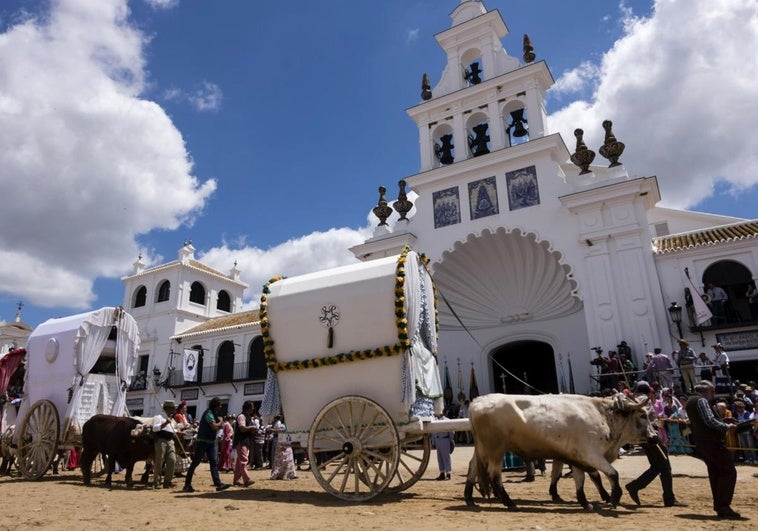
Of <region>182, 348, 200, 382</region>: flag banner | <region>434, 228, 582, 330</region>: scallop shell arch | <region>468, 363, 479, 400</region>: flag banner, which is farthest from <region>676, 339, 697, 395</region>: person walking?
<region>182, 348, 200, 382</region>: flag banner

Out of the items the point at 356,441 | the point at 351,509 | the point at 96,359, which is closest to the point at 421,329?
the point at 356,441

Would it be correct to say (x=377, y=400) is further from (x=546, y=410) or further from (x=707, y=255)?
(x=707, y=255)

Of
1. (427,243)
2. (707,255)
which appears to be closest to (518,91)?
(427,243)

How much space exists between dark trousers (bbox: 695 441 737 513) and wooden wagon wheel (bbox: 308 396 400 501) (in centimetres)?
352

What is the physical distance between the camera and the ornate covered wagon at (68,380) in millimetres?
10023

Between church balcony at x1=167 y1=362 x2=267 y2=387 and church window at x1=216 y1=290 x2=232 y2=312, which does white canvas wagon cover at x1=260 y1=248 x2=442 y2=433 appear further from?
church window at x1=216 y1=290 x2=232 y2=312

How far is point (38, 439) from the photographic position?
10156 mm

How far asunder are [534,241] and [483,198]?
8.04 ft

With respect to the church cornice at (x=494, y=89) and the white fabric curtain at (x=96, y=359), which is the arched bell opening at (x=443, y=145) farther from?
the white fabric curtain at (x=96, y=359)

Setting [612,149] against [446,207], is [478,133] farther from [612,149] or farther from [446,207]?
[612,149]

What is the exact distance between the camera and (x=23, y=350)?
505 inches

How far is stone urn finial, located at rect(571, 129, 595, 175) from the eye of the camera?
56.7 feet

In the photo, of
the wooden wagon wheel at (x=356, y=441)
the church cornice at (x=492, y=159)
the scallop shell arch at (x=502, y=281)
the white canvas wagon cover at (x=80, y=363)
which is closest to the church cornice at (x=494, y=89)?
the church cornice at (x=492, y=159)

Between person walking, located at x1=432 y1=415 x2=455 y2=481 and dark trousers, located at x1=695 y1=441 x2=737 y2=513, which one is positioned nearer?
dark trousers, located at x1=695 y1=441 x2=737 y2=513
